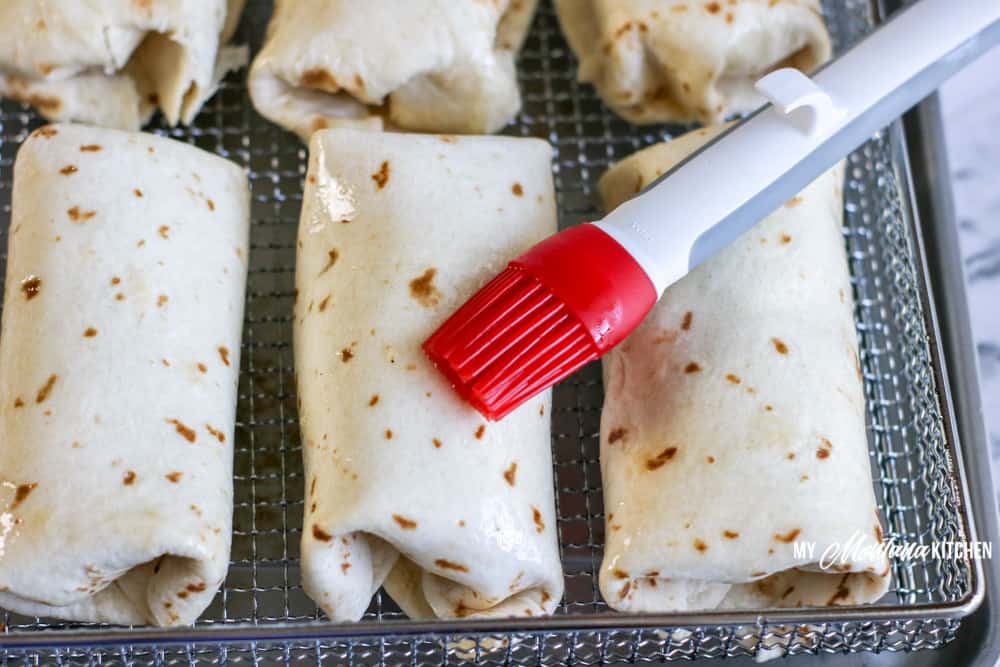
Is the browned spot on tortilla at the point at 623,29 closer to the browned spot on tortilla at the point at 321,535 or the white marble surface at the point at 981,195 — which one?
the white marble surface at the point at 981,195

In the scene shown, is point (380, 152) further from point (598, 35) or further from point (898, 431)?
point (898, 431)

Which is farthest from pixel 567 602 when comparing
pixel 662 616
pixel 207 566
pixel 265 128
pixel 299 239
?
pixel 265 128

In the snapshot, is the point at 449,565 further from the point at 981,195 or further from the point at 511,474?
the point at 981,195

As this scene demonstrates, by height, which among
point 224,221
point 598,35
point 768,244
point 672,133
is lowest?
point 768,244

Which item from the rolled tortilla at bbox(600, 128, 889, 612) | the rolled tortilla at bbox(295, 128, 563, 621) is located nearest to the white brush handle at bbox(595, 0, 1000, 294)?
the rolled tortilla at bbox(600, 128, 889, 612)

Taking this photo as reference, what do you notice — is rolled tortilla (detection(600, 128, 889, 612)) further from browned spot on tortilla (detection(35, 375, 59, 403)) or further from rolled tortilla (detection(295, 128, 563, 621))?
browned spot on tortilla (detection(35, 375, 59, 403))

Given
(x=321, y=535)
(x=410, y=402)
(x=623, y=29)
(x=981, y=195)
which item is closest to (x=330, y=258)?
(x=410, y=402)

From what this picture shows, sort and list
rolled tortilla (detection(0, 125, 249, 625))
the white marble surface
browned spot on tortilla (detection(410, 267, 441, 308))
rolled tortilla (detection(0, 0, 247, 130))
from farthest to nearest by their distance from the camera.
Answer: the white marble surface, rolled tortilla (detection(0, 0, 247, 130)), browned spot on tortilla (detection(410, 267, 441, 308)), rolled tortilla (detection(0, 125, 249, 625))
